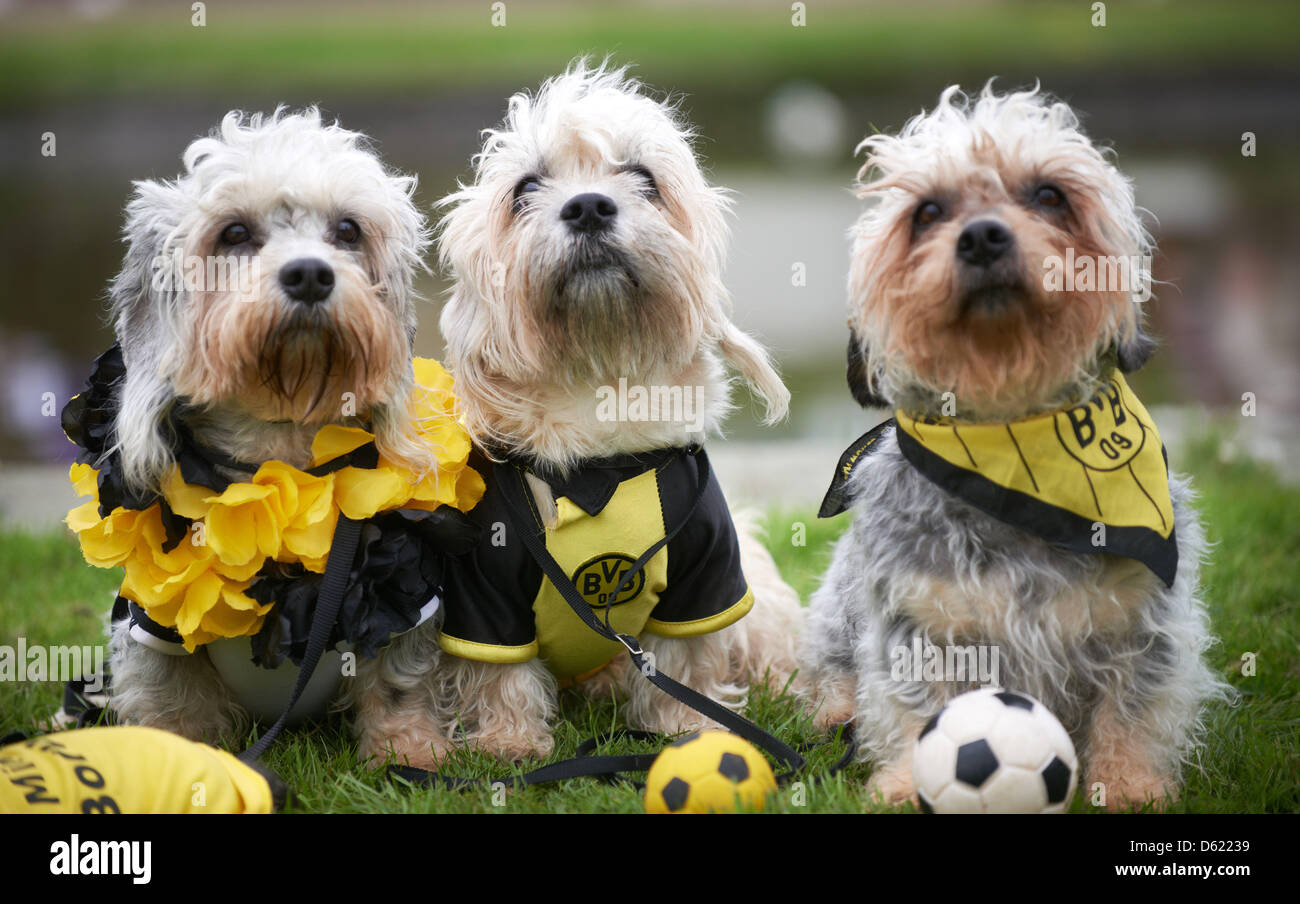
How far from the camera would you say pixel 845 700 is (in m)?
3.62

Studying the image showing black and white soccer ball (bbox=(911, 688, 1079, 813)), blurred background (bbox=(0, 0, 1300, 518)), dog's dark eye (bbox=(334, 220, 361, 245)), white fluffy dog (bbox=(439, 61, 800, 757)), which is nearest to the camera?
black and white soccer ball (bbox=(911, 688, 1079, 813))

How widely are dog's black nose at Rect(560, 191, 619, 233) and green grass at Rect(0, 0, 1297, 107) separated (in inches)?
777

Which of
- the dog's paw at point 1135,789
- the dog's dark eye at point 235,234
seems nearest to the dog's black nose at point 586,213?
the dog's dark eye at point 235,234

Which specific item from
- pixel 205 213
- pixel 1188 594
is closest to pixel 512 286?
pixel 205 213

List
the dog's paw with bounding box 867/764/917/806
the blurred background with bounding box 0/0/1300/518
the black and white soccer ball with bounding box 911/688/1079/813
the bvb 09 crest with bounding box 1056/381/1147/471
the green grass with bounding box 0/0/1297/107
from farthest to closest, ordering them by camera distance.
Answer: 1. the green grass with bounding box 0/0/1297/107
2. the blurred background with bounding box 0/0/1300/518
3. the dog's paw with bounding box 867/764/917/806
4. the bvb 09 crest with bounding box 1056/381/1147/471
5. the black and white soccer ball with bounding box 911/688/1079/813

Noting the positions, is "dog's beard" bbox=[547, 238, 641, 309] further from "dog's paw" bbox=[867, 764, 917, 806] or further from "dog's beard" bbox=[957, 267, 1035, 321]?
"dog's paw" bbox=[867, 764, 917, 806]

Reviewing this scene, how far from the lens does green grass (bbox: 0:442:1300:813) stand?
121 inches

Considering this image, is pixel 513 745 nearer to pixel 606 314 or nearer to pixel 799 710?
pixel 799 710

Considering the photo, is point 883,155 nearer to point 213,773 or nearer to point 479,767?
point 479,767

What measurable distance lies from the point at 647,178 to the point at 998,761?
6.11ft

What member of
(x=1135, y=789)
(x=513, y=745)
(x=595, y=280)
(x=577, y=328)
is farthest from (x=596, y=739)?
(x=1135, y=789)

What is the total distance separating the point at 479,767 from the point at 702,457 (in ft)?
3.52

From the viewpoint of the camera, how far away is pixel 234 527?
3.04 metres

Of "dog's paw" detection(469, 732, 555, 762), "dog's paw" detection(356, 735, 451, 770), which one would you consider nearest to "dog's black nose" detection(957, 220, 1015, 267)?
"dog's paw" detection(469, 732, 555, 762)
